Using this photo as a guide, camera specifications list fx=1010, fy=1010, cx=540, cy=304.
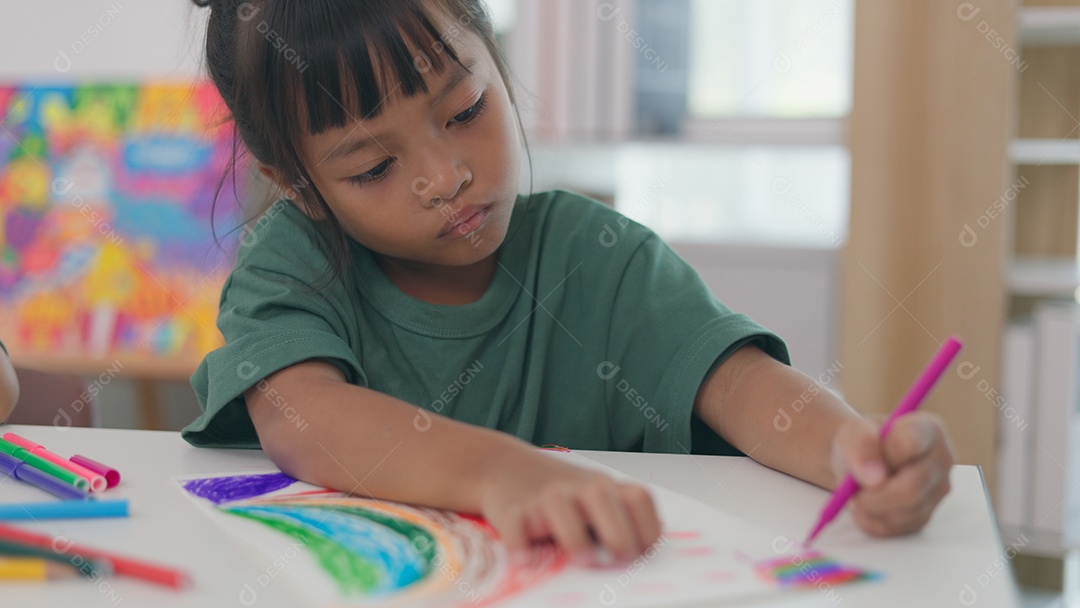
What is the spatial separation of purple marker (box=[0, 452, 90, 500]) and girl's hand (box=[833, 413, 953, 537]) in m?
0.45

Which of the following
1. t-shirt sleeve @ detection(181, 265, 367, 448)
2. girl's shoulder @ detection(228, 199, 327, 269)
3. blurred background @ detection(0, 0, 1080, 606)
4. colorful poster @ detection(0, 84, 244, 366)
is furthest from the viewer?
colorful poster @ detection(0, 84, 244, 366)

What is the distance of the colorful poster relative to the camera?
85.2 inches

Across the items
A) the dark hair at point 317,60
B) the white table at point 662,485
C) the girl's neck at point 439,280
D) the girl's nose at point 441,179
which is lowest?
the white table at point 662,485

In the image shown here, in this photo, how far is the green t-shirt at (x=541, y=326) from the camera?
82 centimetres

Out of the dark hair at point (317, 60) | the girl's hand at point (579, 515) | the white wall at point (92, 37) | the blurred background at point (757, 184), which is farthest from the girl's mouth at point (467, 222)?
the white wall at point (92, 37)

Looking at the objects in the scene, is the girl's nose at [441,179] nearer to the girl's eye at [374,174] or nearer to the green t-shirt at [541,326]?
the girl's eye at [374,174]

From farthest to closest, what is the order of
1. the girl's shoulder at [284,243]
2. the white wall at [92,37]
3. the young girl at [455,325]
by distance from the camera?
1. the white wall at [92,37]
2. the girl's shoulder at [284,243]
3. the young girl at [455,325]

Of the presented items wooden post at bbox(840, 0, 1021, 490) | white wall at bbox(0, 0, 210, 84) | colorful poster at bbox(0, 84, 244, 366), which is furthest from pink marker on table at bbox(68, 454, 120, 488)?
white wall at bbox(0, 0, 210, 84)

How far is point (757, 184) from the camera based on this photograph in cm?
267

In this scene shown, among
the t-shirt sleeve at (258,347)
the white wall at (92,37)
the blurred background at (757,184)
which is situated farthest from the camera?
the white wall at (92,37)

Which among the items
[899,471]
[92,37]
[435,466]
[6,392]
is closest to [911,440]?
[899,471]

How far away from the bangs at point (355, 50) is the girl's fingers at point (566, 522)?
1.24ft

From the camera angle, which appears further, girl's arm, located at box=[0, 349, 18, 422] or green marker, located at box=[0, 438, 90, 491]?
girl's arm, located at box=[0, 349, 18, 422]

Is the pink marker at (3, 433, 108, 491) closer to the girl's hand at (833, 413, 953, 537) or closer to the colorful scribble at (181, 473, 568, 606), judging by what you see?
the colorful scribble at (181, 473, 568, 606)
